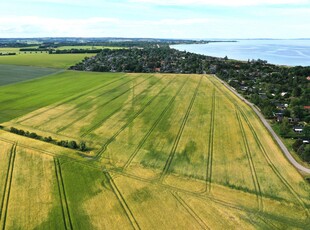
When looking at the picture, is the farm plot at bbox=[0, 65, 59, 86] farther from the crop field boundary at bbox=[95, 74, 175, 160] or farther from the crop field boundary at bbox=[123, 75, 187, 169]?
the crop field boundary at bbox=[123, 75, 187, 169]

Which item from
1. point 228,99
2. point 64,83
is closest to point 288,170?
point 228,99

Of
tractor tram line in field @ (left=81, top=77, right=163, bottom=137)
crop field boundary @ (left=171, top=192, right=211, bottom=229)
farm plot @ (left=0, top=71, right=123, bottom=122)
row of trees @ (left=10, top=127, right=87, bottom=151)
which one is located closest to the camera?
crop field boundary @ (left=171, top=192, right=211, bottom=229)


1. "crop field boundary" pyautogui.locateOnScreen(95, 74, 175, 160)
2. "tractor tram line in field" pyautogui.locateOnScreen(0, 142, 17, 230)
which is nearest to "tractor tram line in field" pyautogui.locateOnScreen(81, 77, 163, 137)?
"crop field boundary" pyautogui.locateOnScreen(95, 74, 175, 160)

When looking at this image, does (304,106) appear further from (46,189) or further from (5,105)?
(5,105)

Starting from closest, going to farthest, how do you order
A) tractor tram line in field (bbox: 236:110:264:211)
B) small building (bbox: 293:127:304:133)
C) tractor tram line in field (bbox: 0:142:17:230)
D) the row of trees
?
1. tractor tram line in field (bbox: 0:142:17:230)
2. tractor tram line in field (bbox: 236:110:264:211)
3. the row of trees
4. small building (bbox: 293:127:304:133)

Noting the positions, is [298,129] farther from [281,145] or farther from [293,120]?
[281,145]

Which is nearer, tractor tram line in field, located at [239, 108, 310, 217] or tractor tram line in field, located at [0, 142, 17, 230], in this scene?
tractor tram line in field, located at [0, 142, 17, 230]

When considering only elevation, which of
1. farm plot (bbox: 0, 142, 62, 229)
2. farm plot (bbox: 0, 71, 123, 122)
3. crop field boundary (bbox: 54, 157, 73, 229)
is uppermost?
crop field boundary (bbox: 54, 157, 73, 229)
